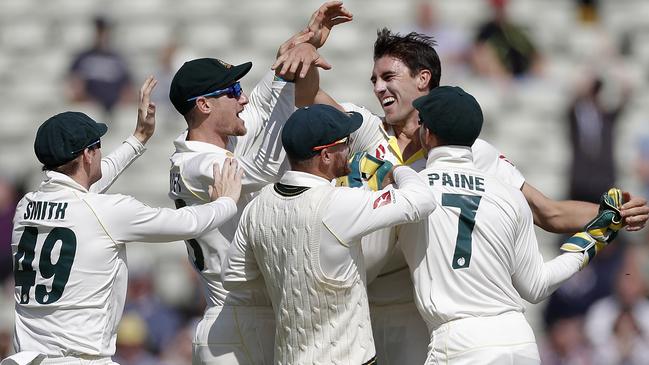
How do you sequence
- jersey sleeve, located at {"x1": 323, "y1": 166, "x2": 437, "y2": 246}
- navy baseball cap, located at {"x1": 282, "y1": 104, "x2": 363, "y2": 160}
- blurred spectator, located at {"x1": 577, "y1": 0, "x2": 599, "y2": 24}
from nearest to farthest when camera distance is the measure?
1. jersey sleeve, located at {"x1": 323, "y1": 166, "x2": 437, "y2": 246}
2. navy baseball cap, located at {"x1": 282, "y1": 104, "x2": 363, "y2": 160}
3. blurred spectator, located at {"x1": 577, "y1": 0, "x2": 599, "y2": 24}

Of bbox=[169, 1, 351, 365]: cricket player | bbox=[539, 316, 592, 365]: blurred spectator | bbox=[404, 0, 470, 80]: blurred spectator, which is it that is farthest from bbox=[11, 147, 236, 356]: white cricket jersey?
bbox=[404, 0, 470, 80]: blurred spectator

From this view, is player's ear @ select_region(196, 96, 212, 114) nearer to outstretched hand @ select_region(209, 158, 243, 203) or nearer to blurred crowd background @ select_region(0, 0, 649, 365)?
outstretched hand @ select_region(209, 158, 243, 203)

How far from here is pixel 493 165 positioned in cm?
558

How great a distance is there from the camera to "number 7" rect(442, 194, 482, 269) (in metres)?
4.91

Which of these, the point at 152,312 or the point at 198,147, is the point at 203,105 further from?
Result: the point at 152,312

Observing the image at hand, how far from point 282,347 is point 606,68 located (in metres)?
7.02

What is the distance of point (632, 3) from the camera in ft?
38.8

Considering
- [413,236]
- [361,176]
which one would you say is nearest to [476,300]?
[413,236]

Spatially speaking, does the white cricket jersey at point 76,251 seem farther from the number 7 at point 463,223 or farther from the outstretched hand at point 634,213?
the outstretched hand at point 634,213

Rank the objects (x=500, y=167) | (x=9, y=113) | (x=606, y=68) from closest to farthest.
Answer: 1. (x=500, y=167)
2. (x=606, y=68)
3. (x=9, y=113)

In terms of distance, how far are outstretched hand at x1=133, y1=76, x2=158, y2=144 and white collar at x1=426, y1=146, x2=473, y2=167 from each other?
1580 mm

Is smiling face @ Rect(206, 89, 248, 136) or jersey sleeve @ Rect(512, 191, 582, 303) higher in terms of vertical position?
smiling face @ Rect(206, 89, 248, 136)

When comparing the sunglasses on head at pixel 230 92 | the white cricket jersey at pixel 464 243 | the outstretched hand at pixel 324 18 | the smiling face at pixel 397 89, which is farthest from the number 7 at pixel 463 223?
the sunglasses on head at pixel 230 92

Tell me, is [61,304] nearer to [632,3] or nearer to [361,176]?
[361,176]
